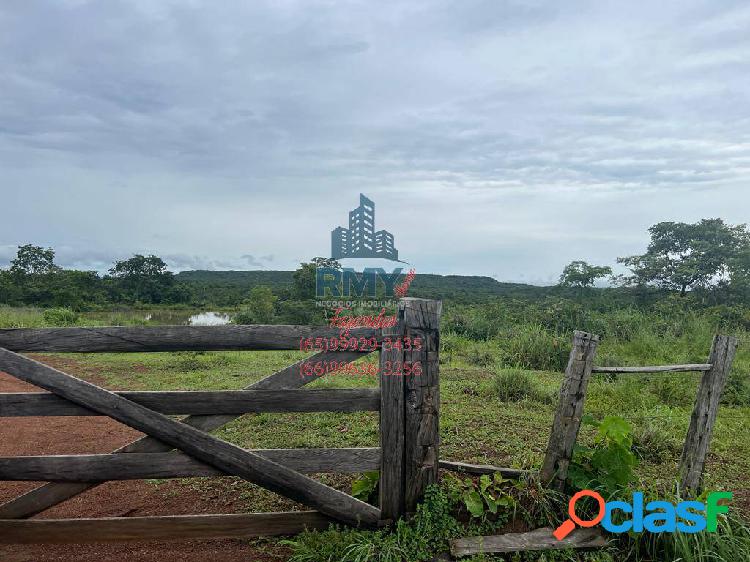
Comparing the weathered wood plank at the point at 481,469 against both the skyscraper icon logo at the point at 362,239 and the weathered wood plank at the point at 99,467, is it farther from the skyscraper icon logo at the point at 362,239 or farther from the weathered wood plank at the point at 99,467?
the skyscraper icon logo at the point at 362,239

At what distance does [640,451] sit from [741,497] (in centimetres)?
108

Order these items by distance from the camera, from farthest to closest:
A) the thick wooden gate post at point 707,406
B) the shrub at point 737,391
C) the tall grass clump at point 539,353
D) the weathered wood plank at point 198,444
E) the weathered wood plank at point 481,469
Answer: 1. the tall grass clump at point 539,353
2. the shrub at point 737,391
3. the thick wooden gate post at point 707,406
4. the weathered wood plank at point 481,469
5. the weathered wood plank at point 198,444

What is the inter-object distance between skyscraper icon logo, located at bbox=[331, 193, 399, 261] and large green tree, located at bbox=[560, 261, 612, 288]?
16086 mm

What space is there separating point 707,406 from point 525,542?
83.2 inches

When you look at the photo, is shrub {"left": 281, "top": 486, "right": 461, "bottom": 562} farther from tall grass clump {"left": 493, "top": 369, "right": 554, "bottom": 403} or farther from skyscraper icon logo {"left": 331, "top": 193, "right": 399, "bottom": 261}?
skyscraper icon logo {"left": 331, "top": 193, "right": 399, "bottom": 261}

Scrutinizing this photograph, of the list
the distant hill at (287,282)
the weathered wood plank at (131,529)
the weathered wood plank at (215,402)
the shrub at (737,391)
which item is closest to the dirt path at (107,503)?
the weathered wood plank at (131,529)

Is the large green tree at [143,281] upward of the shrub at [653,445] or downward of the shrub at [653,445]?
upward

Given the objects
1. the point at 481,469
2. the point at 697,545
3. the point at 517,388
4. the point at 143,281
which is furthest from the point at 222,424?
the point at 143,281

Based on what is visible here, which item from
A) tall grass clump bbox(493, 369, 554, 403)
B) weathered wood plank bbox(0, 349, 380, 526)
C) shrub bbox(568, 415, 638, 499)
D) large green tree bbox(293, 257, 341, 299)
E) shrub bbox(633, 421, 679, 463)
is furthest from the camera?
large green tree bbox(293, 257, 341, 299)

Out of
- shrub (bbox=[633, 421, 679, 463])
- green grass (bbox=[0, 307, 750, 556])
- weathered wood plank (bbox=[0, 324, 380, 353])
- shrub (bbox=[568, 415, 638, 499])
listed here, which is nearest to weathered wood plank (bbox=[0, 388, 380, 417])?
weathered wood plank (bbox=[0, 324, 380, 353])

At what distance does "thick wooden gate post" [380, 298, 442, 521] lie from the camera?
13.1 feet

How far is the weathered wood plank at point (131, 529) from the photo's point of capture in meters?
4.05

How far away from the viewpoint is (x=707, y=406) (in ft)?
15.3

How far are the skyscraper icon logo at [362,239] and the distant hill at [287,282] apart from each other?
52.1ft
